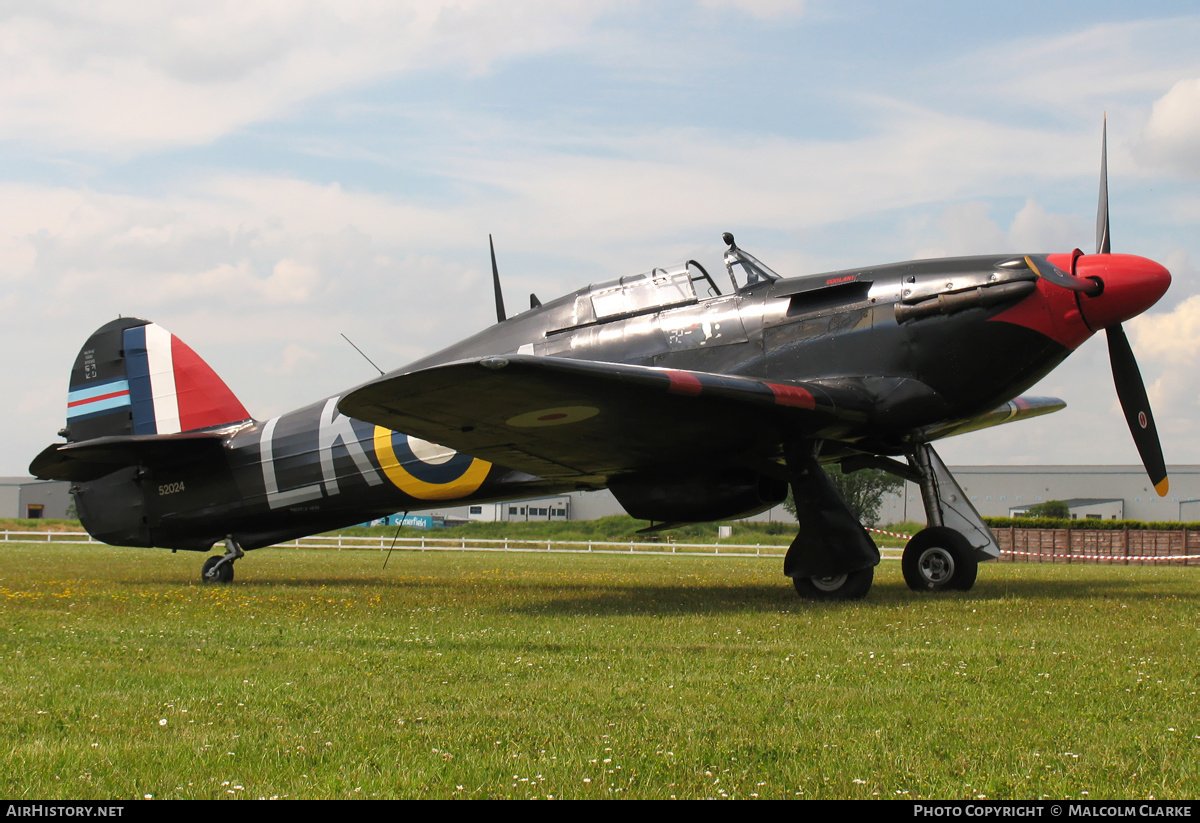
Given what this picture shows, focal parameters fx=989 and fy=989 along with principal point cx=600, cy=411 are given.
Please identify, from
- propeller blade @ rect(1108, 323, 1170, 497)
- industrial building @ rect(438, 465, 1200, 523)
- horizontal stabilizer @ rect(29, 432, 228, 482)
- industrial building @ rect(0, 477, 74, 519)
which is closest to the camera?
propeller blade @ rect(1108, 323, 1170, 497)

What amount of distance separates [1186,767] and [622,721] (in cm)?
199

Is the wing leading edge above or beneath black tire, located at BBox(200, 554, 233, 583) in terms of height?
above

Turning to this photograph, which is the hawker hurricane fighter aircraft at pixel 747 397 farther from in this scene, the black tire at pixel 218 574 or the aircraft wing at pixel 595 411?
the black tire at pixel 218 574

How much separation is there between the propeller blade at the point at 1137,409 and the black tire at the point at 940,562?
2.03 m

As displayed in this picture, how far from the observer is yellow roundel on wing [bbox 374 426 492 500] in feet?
38.0

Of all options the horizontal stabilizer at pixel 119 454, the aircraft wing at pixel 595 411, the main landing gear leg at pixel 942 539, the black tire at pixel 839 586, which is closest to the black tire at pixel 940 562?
the main landing gear leg at pixel 942 539

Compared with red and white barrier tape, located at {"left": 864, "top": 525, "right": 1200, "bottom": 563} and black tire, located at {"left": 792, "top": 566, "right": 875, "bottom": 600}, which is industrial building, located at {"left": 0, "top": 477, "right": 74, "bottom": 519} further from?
black tire, located at {"left": 792, "top": 566, "right": 875, "bottom": 600}

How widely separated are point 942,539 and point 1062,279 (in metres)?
2.92

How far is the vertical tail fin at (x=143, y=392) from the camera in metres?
14.1

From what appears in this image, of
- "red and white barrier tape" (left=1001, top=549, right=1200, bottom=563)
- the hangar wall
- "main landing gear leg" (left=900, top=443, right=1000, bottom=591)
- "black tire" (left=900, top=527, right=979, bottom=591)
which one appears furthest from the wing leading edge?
the hangar wall

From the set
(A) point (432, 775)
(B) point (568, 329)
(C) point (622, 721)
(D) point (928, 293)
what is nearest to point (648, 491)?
(B) point (568, 329)

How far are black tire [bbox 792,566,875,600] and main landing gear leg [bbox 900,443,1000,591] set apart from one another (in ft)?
4.65

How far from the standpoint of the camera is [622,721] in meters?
4.02
